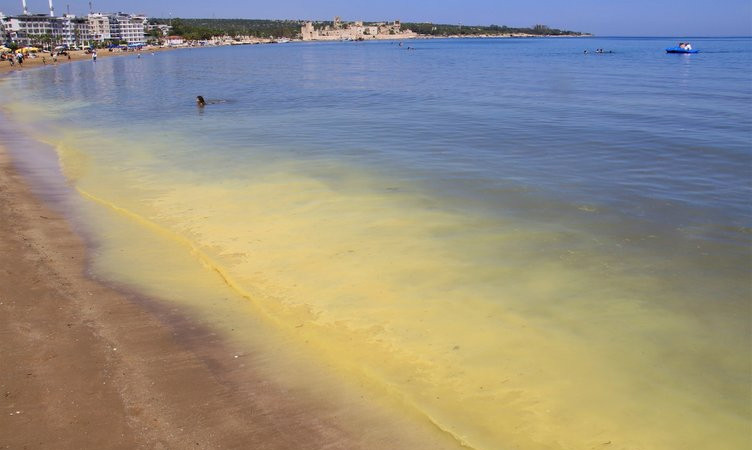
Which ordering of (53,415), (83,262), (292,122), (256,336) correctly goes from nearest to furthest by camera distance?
1. (53,415)
2. (256,336)
3. (83,262)
4. (292,122)

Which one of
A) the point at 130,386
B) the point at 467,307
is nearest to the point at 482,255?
the point at 467,307

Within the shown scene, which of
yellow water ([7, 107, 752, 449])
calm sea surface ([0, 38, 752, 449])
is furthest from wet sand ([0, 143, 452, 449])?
calm sea surface ([0, 38, 752, 449])

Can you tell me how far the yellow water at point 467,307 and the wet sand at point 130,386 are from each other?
51 cm

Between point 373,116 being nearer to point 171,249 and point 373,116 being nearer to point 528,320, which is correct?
point 171,249

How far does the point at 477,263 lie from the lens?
8.45 meters

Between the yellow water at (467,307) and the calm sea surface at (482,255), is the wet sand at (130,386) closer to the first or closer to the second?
the yellow water at (467,307)

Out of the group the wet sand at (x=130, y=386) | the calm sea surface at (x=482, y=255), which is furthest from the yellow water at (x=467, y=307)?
the wet sand at (x=130, y=386)

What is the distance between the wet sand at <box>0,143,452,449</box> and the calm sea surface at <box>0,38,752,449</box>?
0.69 meters

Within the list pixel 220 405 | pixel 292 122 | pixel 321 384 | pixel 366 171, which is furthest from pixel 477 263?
pixel 292 122

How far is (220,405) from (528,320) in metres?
3.53

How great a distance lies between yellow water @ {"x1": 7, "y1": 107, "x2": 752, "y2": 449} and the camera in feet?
17.2

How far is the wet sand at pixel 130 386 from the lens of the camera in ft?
15.4

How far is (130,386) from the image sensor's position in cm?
534

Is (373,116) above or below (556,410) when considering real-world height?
above
